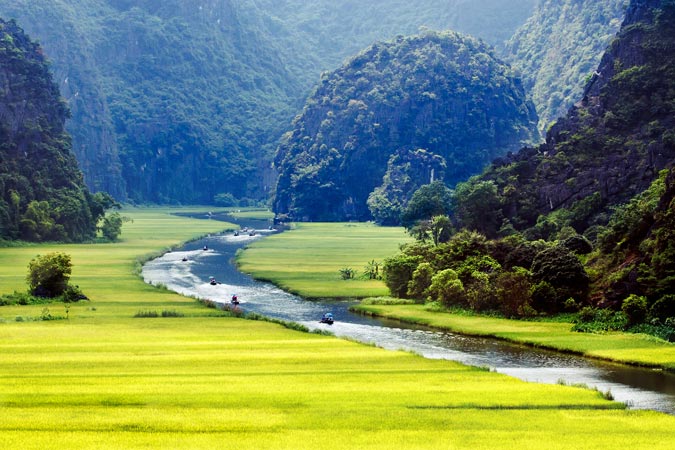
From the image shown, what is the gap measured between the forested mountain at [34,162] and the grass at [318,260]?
3061 centimetres

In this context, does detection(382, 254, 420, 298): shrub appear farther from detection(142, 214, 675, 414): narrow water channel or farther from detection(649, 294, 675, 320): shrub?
detection(649, 294, 675, 320): shrub

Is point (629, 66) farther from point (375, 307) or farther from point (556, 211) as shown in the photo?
point (375, 307)

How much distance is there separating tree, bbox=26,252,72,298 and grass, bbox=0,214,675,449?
65.3ft

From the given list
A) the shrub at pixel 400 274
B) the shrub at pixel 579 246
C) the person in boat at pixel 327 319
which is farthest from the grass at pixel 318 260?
the person in boat at pixel 327 319

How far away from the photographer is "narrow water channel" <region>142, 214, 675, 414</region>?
54.3m

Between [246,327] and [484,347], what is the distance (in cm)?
1656

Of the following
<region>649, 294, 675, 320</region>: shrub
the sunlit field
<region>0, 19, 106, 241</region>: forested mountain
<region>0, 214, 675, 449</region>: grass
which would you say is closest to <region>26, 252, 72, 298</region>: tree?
<region>0, 214, 675, 449</region>: grass

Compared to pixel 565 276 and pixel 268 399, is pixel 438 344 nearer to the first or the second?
pixel 565 276

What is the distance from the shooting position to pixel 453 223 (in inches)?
5517

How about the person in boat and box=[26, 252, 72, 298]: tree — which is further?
box=[26, 252, 72, 298]: tree

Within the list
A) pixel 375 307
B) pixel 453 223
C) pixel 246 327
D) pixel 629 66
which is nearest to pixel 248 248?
pixel 453 223

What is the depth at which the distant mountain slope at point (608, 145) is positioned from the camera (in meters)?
116

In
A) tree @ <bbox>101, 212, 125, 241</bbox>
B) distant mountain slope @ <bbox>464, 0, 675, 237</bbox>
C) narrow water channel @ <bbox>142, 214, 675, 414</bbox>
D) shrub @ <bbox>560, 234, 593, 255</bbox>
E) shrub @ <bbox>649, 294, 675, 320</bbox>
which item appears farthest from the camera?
tree @ <bbox>101, 212, 125, 241</bbox>

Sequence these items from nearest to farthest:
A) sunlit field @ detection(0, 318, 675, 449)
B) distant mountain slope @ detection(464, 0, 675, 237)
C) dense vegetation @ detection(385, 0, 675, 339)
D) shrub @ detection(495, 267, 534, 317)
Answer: sunlit field @ detection(0, 318, 675, 449) < dense vegetation @ detection(385, 0, 675, 339) < shrub @ detection(495, 267, 534, 317) < distant mountain slope @ detection(464, 0, 675, 237)
